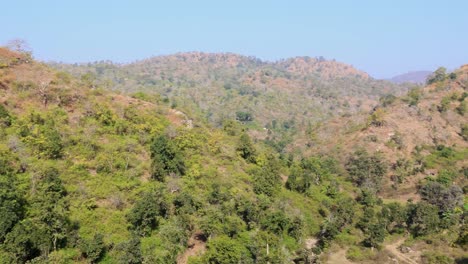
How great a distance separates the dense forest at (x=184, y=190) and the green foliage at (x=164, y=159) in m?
0.12

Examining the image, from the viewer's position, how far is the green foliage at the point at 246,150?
45250 millimetres

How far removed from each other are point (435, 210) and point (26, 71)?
141ft

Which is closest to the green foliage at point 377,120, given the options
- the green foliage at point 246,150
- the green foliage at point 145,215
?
the green foliage at point 246,150

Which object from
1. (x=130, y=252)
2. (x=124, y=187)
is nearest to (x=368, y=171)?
(x=124, y=187)

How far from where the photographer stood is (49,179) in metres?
27.8

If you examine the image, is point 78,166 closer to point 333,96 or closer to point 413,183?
point 413,183

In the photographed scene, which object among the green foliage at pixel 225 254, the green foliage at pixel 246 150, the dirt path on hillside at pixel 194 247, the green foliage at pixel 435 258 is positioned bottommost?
the green foliage at pixel 435 258

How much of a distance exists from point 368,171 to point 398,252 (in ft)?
61.2

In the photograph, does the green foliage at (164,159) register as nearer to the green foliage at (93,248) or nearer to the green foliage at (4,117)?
the green foliage at (93,248)

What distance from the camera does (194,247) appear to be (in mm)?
30406

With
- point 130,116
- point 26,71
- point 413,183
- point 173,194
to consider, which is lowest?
point 413,183

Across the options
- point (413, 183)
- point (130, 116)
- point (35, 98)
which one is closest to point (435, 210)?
point (413, 183)

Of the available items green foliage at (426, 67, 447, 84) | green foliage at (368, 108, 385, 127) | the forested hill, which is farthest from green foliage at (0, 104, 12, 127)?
green foliage at (426, 67, 447, 84)

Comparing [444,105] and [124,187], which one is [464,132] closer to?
[444,105]
